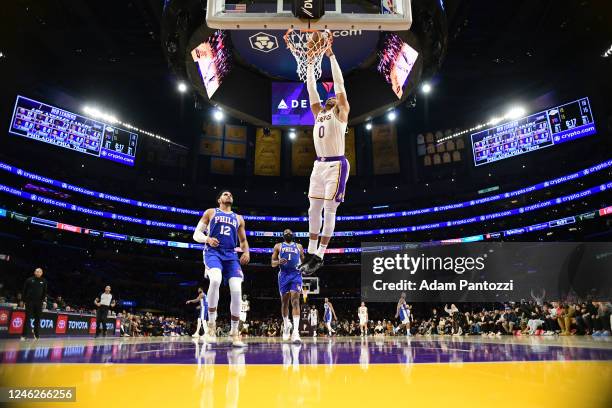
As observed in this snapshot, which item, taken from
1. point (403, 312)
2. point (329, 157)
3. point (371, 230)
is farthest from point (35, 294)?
point (371, 230)

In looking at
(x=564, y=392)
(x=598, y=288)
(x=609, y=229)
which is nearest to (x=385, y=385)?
(x=564, y=392)

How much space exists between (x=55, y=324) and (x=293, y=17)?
12.7 metres

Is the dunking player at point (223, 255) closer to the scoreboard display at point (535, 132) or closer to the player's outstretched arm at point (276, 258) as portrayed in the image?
the player's outstretched arm at point (276, 258)

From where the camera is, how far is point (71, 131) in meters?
23.8

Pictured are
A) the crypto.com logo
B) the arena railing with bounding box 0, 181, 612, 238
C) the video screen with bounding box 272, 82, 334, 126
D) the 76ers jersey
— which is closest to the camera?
the 76ers jersey

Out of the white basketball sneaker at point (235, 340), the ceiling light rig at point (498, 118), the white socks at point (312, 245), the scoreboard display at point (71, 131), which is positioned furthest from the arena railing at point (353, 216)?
the white socks at point (312, 245)

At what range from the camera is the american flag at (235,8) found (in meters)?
5.26

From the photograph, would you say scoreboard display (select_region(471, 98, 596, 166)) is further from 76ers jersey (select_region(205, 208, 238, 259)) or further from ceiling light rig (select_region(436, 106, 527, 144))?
76ers jersey (select_region(205, 208, 238, 259))

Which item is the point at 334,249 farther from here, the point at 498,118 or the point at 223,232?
the point at 223,232

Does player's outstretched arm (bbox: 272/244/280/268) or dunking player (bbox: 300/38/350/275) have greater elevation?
dunking player (bbox: 300/38/350/275)

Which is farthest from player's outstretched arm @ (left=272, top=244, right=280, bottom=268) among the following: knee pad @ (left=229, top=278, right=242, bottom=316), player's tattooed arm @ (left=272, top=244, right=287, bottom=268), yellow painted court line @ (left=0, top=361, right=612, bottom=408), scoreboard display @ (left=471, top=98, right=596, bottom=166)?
scoreboard display @ (left=471, top=98, right=596, bottom=166)

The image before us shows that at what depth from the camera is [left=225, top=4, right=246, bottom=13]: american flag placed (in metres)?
5.26

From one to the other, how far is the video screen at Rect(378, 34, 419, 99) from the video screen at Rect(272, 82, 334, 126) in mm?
1883

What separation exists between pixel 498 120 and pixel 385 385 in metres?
27.4
